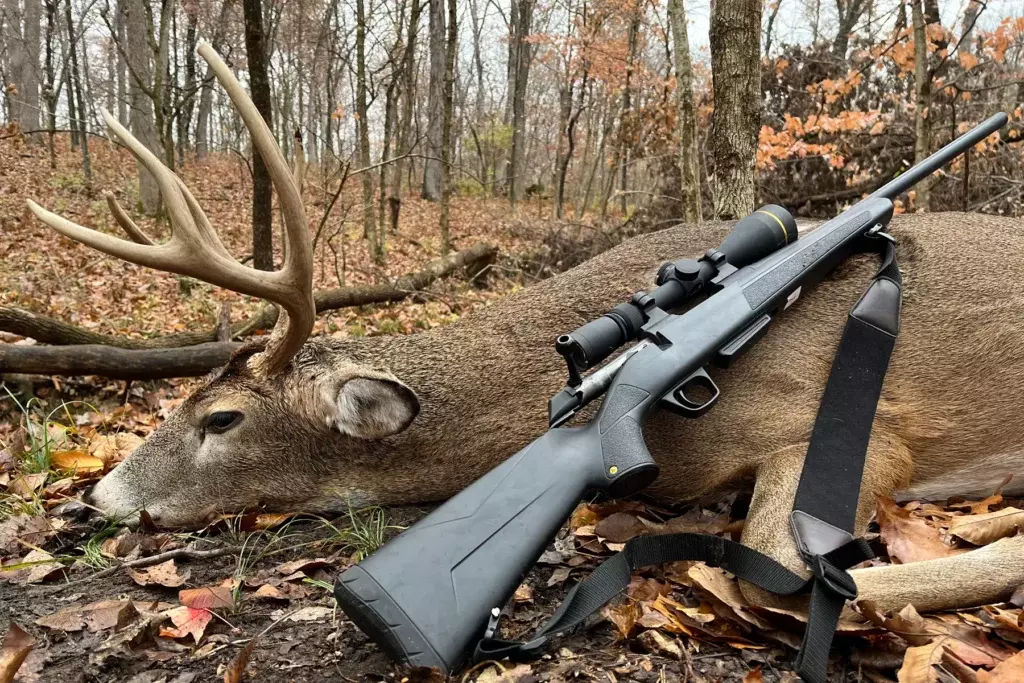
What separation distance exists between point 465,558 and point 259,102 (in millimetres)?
7396

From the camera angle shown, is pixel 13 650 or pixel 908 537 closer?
pixel 13 650

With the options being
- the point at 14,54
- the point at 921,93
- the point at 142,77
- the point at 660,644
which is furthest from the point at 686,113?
the point at 14,54

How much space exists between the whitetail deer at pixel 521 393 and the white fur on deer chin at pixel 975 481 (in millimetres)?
10

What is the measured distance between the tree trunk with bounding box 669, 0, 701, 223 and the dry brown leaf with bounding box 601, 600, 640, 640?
15.1 feet

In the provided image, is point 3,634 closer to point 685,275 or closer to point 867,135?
point 685,275

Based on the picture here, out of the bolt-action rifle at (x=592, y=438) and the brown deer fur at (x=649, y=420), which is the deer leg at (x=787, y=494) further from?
the bolt-action rifle at (x=592, y=438)

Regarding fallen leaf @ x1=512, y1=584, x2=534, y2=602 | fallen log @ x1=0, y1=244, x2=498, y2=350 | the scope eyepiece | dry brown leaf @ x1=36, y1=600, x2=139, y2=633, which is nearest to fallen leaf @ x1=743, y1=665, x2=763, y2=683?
fallen leaf @ x1=512, y1=584, x2=534, y2=602

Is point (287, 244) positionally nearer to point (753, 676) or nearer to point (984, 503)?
point (753, 676)

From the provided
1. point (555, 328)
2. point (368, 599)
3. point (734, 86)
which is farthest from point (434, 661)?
point (734, 86)

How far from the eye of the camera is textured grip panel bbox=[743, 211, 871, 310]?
3.15m

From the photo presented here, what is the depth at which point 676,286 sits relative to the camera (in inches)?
125

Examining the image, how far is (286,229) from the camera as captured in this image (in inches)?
137

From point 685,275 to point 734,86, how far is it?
304cm

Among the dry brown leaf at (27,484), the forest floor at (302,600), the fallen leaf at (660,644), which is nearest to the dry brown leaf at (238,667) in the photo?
the forest floor at (302,600)
